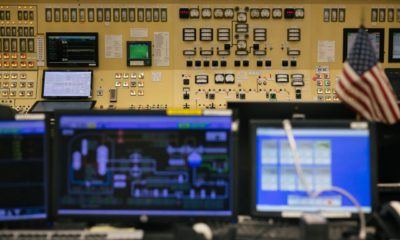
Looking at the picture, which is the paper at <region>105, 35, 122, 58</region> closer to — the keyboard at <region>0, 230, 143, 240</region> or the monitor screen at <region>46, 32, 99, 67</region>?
the monitor screen at <region>46, 32, 99, 67</region>

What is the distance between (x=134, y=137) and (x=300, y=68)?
3.54m

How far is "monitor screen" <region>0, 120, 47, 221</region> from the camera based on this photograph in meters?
1.74

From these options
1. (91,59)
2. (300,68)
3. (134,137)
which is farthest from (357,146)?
(91,59)

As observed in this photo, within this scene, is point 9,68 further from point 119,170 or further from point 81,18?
point 119,170

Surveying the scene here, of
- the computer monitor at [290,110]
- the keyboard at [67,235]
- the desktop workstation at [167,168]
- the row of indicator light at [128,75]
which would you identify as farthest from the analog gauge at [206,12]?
the keyboard at [67,235]

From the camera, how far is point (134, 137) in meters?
1.76

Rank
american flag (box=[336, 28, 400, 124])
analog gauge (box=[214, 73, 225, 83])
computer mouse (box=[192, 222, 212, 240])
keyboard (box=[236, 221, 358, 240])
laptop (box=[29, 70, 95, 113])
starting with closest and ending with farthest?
computer mouse (box=[192, 222, 212, 240]), keyboard (box=[236, 221, 358, 240]), american flag (box=[336, 28, 400, 124]), laptop (box=[29, 70, 95, 113]), analog gauge (box=[214, 73, 225, 83])

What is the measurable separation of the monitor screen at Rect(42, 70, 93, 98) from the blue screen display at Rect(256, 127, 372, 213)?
347 centimetres

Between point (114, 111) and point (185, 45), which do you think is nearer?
point (114, 111)

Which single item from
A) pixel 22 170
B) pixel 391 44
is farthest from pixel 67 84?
pixel 391 44

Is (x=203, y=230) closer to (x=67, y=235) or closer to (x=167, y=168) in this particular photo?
(x=167, y=168)

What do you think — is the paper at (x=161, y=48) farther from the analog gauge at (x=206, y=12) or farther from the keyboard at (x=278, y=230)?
the keyboard at (x=278, y=230)

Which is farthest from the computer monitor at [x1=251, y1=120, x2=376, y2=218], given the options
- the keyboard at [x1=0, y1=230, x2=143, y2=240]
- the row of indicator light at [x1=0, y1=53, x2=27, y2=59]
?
the row of indicator light at [x1=0, y1=53, x2=27, y2=59]

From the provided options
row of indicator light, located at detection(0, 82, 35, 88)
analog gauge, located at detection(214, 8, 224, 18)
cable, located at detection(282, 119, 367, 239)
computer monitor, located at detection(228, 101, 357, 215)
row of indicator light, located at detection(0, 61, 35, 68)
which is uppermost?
analog gauge, located at detection(214, 8, 224, 18)
